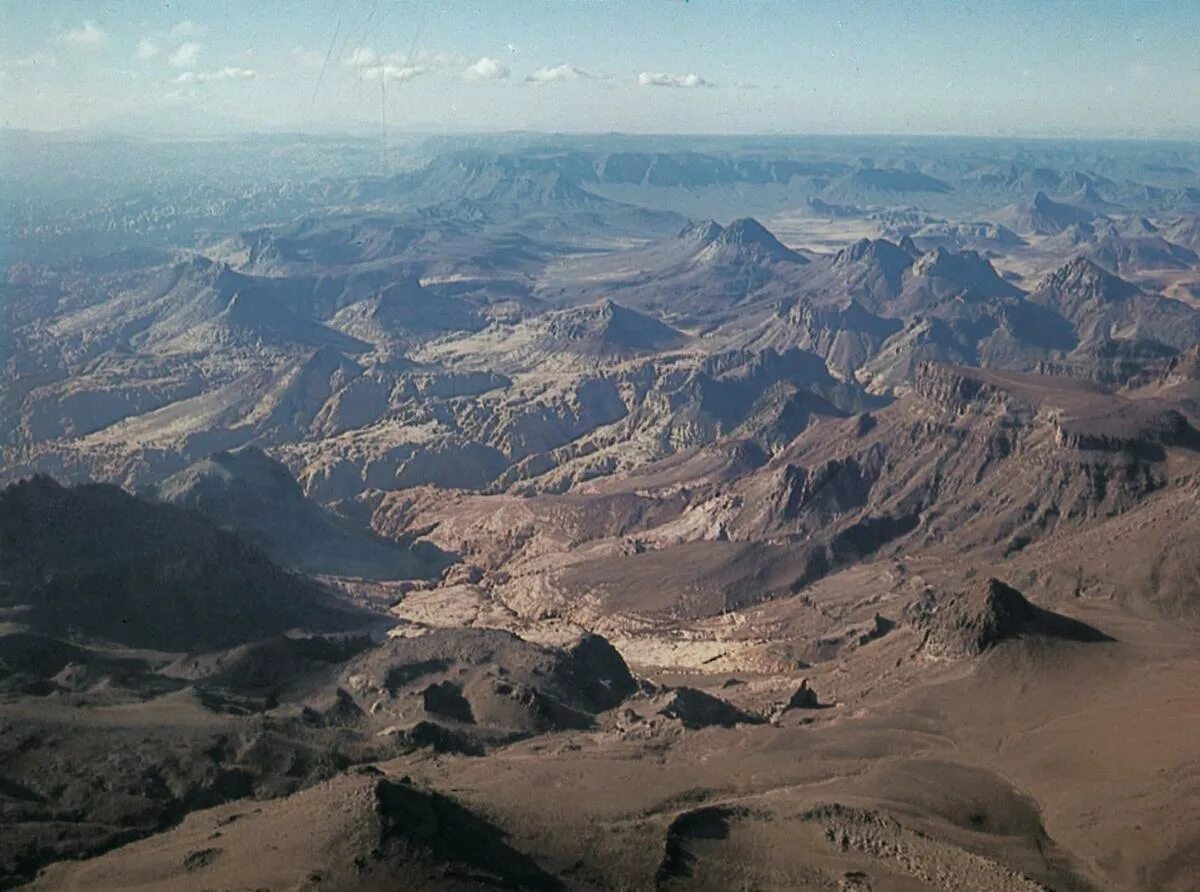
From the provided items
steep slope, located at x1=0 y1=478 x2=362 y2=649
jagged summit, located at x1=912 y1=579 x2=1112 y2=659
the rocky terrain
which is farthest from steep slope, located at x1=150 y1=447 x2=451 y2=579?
jagged summit, located at x1=912 y1=579 x2=1112 y2=659

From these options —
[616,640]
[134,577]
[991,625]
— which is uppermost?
[134,577]

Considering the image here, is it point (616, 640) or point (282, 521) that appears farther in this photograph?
point (282, 521)

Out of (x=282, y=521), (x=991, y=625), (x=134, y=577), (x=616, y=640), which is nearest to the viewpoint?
(x=991, y=625)

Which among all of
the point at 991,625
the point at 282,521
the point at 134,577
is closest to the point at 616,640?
the point at 991,625

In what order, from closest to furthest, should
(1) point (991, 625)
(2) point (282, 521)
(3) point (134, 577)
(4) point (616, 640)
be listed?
(1) point (991, 625) < (3) point (134, 577) < (4) point (616, 640) < (2) point (282, 521)

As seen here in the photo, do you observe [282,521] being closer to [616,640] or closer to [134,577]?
[134,577]

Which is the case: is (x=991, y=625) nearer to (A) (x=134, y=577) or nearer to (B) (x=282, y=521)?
(A) (x=134, y=577)

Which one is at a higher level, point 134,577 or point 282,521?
point 134,577

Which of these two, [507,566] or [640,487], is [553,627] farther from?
[640,487]

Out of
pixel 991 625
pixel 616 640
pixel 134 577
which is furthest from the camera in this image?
pixel 616 640

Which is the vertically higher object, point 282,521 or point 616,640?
point 282,521

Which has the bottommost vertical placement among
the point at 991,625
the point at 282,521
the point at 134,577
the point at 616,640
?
the point at 616,640

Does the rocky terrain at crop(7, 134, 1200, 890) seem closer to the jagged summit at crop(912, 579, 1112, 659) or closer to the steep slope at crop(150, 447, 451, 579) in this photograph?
the jagged summit at crop(912, 579, 1112, 659)
